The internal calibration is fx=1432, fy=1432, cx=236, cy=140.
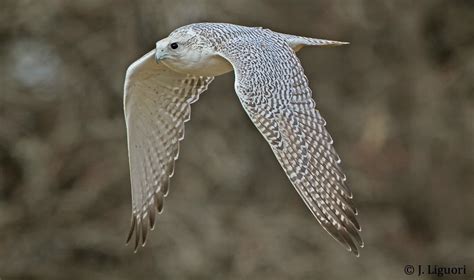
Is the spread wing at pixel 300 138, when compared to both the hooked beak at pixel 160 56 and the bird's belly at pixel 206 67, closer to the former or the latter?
the bird's belly at pixel 206 67

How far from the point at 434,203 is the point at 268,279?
264 cm

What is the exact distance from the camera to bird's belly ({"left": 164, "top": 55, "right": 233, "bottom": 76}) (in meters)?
9.88

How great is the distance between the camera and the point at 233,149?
16078 mm

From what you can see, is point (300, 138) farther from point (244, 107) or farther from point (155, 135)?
point (155, 135)

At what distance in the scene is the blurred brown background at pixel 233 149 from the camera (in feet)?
49.9

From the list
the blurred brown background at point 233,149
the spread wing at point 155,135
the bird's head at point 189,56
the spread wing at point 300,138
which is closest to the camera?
the spread wing at point 300,138

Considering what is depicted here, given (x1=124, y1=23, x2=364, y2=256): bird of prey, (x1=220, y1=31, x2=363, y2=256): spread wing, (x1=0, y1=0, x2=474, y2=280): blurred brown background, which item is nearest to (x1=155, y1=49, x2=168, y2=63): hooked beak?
(x1=124, y1=23, x2=364, y2=256): bird of prey

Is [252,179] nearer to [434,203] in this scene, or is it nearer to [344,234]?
[434,203]

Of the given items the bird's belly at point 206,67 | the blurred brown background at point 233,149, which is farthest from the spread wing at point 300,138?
the blurred brown background at point 233,149

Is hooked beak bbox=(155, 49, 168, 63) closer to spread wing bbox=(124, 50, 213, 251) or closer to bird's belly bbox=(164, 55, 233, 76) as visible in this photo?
bird's belly bbox=(164, 55, 233, 76)

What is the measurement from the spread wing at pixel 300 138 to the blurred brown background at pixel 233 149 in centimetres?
582

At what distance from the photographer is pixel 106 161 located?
1552 centimetres

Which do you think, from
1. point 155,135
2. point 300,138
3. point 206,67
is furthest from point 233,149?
point 300,138

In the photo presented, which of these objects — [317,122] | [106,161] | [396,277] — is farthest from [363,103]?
[317,122]
